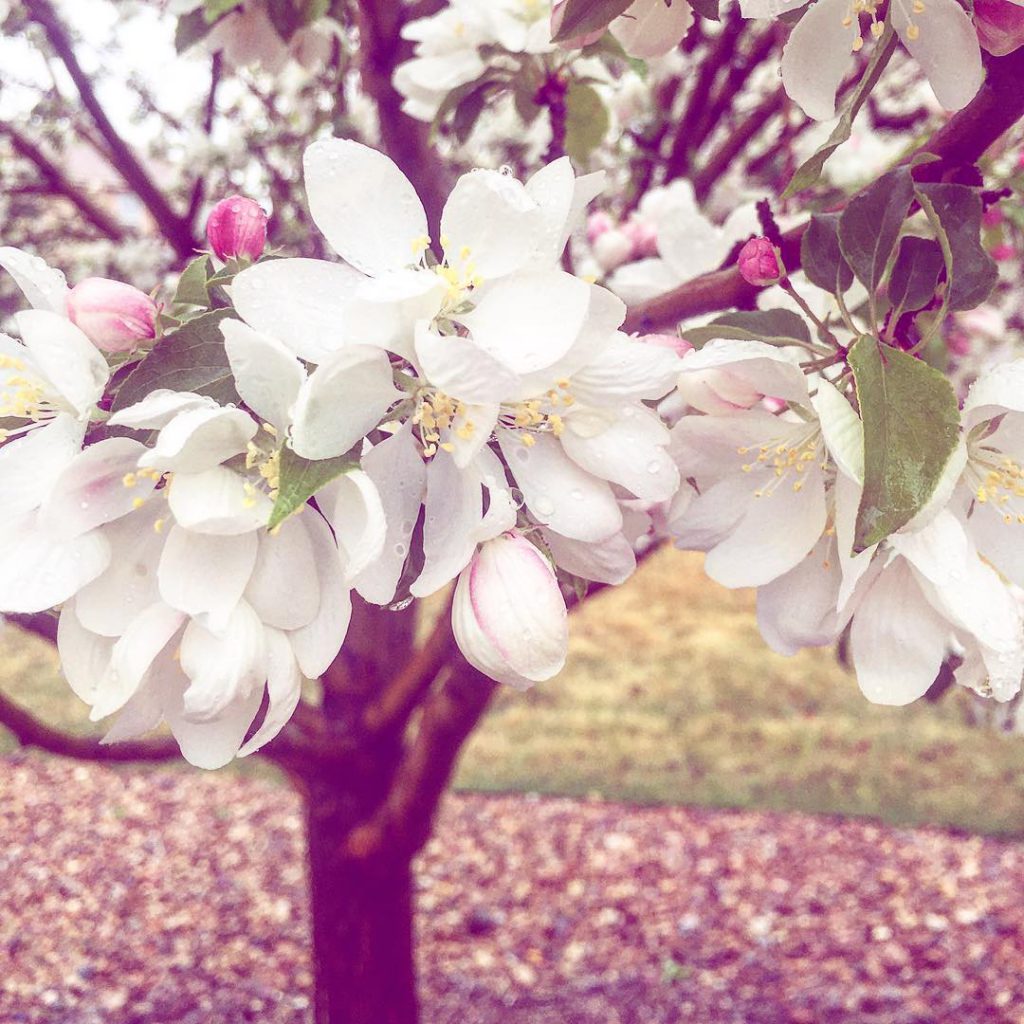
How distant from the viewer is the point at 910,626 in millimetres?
777

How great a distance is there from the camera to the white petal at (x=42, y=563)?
0.64m

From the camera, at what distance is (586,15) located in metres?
0.80

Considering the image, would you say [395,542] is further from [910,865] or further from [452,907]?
[910,865]

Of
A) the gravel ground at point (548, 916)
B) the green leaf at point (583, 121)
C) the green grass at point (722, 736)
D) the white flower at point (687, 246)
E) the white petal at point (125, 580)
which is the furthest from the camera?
the green grass at point (722, 736)

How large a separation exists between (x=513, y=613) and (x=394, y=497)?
0.11 m

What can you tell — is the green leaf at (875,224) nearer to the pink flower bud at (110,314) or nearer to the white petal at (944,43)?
the white petal at (944,43)

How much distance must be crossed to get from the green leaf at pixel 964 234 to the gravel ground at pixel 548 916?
271cm

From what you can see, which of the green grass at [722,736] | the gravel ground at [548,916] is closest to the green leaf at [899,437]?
the gravel ground at [548,916]

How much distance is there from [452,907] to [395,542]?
130 inches

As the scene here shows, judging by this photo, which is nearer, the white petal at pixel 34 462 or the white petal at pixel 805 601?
the white petal at pixel 34 462

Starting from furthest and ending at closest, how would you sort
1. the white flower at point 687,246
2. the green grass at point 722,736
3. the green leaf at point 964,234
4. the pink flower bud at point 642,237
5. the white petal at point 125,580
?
the green grass at point 722,736, the pink flower bud at point 642,237, the white flower at point 687,246, the green leaf at point 964,234, the white petal at point 125,580

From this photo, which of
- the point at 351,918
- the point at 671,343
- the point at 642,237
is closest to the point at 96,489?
the point at 671,343

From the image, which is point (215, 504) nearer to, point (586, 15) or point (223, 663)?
point (223, 663)

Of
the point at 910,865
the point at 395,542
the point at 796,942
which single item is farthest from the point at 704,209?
the point at 910,865
